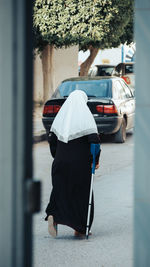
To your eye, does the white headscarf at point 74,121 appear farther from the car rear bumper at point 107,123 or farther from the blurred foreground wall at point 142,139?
the car rear bumper at point 107,123

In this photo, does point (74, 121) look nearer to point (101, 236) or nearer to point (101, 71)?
point (101, 236)

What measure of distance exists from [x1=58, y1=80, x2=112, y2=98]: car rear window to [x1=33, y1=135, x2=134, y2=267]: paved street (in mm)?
3652

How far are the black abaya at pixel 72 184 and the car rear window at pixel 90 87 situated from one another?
24.7 ft

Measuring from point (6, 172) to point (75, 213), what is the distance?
3.99 metres

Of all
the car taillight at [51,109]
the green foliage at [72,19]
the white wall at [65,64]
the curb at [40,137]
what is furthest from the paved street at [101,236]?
the white wall at [65,64]

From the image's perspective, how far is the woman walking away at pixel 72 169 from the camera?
21.4ft

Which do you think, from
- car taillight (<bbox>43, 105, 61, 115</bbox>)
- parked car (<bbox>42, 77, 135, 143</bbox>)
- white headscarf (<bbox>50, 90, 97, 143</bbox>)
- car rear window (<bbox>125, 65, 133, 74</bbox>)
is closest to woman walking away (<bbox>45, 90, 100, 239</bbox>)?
white headscarf (<bbox>50, 90, 97, 143</bbox>)

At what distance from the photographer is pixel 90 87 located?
46.8 ft

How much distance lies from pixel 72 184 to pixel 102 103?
7.41 m

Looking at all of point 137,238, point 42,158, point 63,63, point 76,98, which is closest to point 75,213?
point 76,98

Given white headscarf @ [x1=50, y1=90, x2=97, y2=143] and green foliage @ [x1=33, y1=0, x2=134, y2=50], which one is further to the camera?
green foliage @ [x1=33, y1=0, x2=134, y2=50]

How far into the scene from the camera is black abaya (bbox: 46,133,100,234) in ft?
21.4

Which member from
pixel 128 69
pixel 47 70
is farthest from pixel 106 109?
pixel 128 69

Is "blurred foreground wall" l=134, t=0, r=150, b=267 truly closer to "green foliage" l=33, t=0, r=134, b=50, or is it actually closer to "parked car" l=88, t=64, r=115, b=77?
"green foliage" l=33, t=0, r=134, b=50
